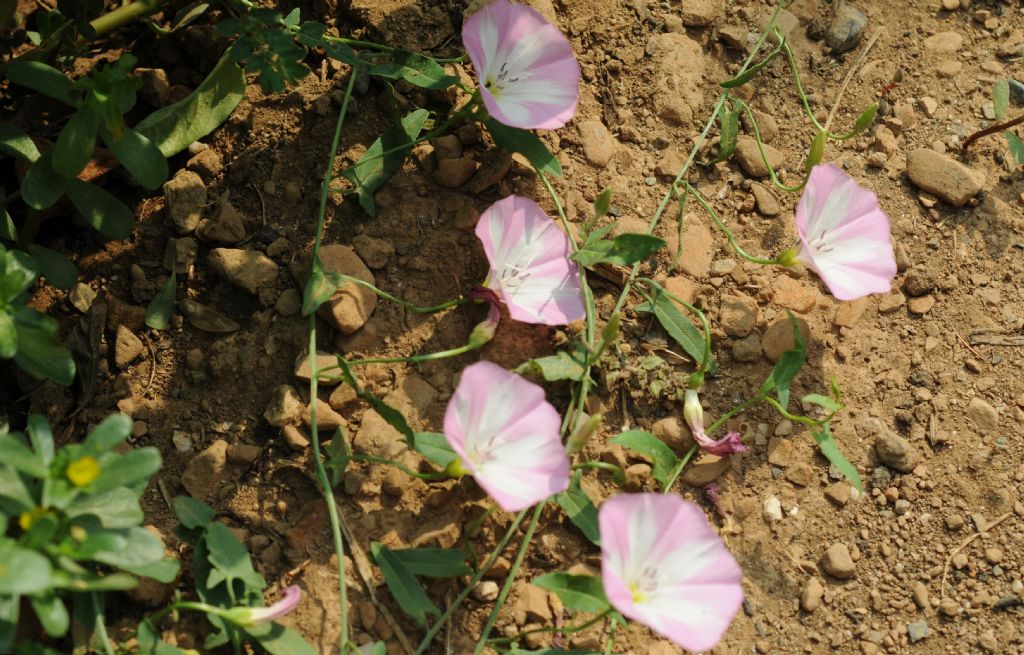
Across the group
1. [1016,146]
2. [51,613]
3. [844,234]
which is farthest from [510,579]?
[1016,146]

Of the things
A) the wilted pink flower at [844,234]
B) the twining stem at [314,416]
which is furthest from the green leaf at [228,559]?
the wilted pink flower at [844,234]

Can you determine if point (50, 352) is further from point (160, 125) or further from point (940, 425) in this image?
point (940, 425)

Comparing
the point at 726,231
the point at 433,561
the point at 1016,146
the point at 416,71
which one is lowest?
the point at 433,561

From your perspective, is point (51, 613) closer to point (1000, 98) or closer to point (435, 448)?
point (435, 448)

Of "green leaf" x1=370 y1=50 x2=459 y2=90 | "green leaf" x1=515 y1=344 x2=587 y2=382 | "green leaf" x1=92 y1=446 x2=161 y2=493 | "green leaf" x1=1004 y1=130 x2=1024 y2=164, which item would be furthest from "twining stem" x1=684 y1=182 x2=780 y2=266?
"green leaf" x1=92 y1=446 x2=161 y2=493

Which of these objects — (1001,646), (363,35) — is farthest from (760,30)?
(1001,646)
